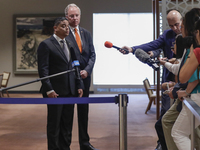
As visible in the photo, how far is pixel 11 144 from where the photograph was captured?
4141 mm

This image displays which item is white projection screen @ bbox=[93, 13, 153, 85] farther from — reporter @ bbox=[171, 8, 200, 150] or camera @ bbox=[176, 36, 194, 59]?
reporter @ bbox=[171, 8, 200, 150]

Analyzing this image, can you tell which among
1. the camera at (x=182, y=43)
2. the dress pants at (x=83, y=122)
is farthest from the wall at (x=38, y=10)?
the camera at (x=182, y=43)

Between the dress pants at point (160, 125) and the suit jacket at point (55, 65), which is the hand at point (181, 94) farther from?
the suit jacket at point (55, 65)

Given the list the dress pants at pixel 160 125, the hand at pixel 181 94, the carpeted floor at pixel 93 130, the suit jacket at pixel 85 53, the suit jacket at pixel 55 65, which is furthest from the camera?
the carpeted floor at pixel 93 130

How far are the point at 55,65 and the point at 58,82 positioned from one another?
0.66 ft

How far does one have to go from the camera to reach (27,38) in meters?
12.4

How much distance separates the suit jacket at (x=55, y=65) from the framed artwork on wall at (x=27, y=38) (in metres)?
9.45

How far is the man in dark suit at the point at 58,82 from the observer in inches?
123

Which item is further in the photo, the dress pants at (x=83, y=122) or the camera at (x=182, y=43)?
the dress pants at (x=83, y=122)

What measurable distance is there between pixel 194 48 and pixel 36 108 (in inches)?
262

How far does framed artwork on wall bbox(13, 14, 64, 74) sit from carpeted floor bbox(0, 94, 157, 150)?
5141 mm

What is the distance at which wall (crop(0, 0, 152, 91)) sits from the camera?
1235cm

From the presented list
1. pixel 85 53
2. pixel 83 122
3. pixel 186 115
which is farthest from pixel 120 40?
pixel 186 115

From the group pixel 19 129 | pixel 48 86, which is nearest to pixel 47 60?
pixel 48 86
